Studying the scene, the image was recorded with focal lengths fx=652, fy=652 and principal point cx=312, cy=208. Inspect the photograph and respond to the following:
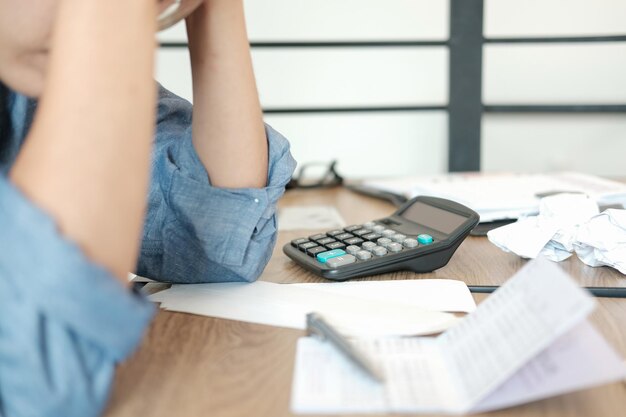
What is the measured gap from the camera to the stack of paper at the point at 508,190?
2.75ft

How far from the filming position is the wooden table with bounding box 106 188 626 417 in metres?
0.37

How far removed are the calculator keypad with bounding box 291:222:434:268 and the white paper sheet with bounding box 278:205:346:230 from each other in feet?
0.63

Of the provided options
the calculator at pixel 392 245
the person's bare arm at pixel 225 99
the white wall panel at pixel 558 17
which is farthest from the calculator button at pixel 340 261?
the white wall panel at pixel 558 17

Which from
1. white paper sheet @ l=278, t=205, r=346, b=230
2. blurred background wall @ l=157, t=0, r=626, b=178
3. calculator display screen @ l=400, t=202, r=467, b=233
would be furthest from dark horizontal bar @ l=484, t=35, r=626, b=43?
calculator display screen @ l=400, t=202, r=467, b=233

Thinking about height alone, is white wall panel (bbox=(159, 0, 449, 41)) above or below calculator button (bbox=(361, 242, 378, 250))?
above

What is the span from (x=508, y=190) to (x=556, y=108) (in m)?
0.98

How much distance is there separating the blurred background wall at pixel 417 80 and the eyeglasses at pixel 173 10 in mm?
1359

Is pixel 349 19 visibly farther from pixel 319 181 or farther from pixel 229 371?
pixel 229 371

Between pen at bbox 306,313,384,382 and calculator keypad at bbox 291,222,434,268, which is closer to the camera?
pen at bbox 306,313,384,382

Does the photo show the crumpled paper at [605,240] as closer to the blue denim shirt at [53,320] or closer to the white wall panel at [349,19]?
the blue denim shirt at [53,320]

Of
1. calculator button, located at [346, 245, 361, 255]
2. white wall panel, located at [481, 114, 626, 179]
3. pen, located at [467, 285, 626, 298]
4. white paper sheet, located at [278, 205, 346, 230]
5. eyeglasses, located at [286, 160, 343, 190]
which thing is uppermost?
calculator button, located at [346, 245, 361, 255]

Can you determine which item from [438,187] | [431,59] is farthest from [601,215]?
[431,59]

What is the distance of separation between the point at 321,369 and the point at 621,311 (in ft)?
0.87

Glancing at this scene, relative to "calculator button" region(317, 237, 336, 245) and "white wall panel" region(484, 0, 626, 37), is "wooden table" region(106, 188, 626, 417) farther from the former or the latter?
"white wall panel" region(484, 0, 626, 37)
